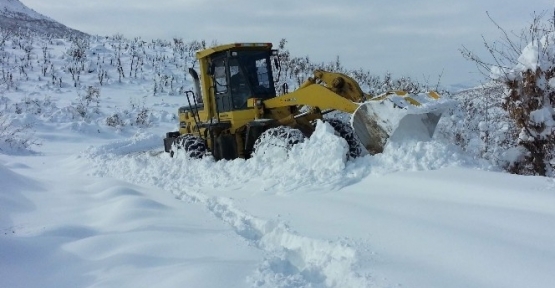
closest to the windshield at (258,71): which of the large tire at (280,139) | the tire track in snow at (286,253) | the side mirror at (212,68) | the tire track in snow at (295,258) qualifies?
the side mirror at (212,68)

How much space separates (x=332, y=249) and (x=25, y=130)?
15.3m

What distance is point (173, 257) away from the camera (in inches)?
165

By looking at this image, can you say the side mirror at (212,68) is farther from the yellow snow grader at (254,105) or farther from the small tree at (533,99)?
the small tree at (533,99)

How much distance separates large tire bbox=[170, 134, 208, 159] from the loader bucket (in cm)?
349

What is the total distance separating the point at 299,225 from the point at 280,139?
3.13 metres

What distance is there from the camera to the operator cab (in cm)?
977

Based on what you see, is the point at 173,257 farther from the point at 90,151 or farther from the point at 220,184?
the point at 90,151

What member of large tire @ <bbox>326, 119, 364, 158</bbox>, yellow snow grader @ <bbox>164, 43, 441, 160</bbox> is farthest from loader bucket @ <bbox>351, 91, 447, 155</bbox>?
large tire @ <bbox>326, 119, 364, 158</bbox>

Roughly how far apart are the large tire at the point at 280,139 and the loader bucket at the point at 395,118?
3.12 feet

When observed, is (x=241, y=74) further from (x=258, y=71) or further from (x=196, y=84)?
(x=196, y=84)

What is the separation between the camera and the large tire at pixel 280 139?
796 cm

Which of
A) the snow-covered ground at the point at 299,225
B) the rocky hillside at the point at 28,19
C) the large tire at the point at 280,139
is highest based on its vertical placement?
the rocky hillside at the point at 28,19

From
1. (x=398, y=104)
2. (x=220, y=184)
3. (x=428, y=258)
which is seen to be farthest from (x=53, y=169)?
(x=428, y=258)

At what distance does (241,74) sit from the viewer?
388 inches
